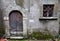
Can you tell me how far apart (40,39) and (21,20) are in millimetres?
1371

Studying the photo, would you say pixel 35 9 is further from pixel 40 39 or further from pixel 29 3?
pixel 40 39

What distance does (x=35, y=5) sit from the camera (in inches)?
389

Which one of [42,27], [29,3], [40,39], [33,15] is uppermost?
[29,3]

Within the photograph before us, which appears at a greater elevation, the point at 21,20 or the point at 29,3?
the point at 29,3

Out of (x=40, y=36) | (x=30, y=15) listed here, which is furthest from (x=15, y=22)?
(x=40, y=36)

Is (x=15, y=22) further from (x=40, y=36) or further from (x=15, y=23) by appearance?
(x=40, y=36)

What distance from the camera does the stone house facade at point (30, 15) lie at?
32.4 ft

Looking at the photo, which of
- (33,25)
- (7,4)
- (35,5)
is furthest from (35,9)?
(7,4)

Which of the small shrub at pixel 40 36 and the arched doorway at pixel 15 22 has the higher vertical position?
the arched doorway at pixel 15 22

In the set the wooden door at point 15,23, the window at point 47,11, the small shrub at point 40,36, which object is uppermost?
the window at point 47,11

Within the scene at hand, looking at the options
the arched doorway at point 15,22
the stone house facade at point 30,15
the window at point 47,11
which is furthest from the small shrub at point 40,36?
the window at point 47,11

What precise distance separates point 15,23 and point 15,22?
0.05 metres

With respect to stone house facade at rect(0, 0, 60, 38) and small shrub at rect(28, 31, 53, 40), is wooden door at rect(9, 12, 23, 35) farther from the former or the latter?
small shrub at rect(28, 31, 53, 40)

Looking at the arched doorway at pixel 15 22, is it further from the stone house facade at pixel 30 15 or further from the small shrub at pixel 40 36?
the small shrub at pixel 40 36
